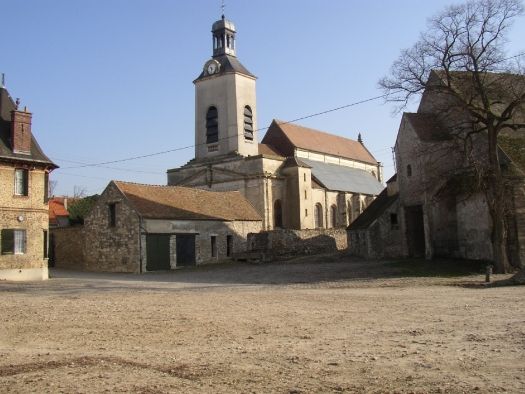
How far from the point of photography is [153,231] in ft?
107

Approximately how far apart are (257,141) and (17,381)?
46.1 m

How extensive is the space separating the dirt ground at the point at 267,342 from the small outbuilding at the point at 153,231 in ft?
47.9

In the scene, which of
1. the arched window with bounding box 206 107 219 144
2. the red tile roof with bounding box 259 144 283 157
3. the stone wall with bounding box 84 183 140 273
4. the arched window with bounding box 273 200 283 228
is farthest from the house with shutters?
the red tile roof with bounding box 259 144 283 157

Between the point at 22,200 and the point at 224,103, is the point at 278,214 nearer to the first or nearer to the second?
the point at 224,103

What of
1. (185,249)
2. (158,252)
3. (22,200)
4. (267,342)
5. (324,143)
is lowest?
(267,342)

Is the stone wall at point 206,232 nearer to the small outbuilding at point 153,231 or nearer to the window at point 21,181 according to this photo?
the small outbuilding at point 153,231

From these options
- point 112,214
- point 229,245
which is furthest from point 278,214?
point 112,214

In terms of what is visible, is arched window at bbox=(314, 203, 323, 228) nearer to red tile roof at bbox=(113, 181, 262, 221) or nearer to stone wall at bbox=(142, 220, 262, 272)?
red tile roof at bbox=(113, 181, 262, 221)

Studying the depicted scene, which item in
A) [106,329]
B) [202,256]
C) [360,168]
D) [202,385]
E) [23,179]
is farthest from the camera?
[360,168]

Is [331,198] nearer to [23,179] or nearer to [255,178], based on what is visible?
[255,178]

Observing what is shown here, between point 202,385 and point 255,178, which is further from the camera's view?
point 255,178

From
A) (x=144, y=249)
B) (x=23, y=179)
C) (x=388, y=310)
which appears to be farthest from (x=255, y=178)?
(x=388, y=310)

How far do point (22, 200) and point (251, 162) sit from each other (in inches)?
968

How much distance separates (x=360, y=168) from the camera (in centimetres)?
6725
